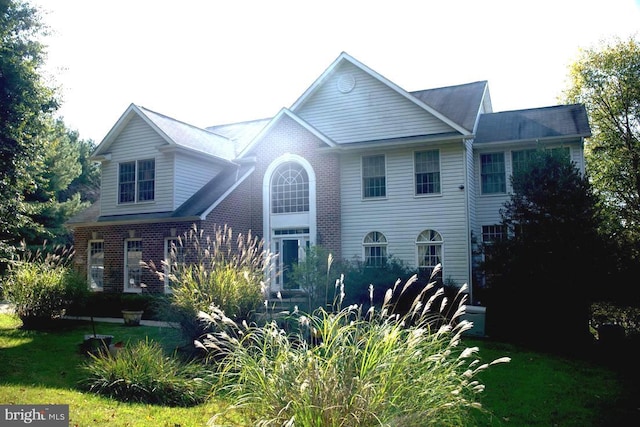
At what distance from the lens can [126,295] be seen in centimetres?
1636

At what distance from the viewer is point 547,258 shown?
1272cm

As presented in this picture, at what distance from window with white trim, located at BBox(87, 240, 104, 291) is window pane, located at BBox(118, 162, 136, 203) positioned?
2.01 metres

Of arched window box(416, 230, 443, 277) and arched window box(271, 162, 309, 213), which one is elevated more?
arched window box(271, 162, 309, 213)

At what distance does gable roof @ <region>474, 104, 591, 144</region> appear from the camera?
16.8m

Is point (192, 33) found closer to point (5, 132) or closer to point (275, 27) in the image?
point (275, 27)

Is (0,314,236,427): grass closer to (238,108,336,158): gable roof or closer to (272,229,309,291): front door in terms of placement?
(272,229,309,291): front door

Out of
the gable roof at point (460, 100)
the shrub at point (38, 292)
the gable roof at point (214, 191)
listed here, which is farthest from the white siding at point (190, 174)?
the gable roof at point (460, 100)

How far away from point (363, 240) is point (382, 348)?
1345cm

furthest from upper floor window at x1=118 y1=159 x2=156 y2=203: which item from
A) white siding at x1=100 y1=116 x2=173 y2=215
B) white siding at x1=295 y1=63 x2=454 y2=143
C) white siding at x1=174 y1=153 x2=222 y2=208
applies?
white siding at x1=295 y1=63 x2=454 y2=143

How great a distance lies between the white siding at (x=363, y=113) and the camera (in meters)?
17.4

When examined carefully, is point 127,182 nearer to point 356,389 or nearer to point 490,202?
point 490,202

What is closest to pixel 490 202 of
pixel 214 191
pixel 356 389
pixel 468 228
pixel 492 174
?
pixel 492 174

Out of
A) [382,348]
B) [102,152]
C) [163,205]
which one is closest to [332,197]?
[163,205]

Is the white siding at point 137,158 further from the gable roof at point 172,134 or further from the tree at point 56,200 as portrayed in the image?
the tree at point 56,200
